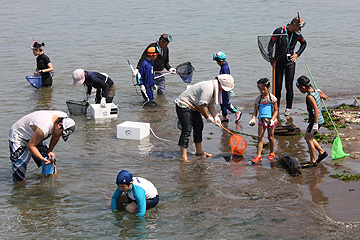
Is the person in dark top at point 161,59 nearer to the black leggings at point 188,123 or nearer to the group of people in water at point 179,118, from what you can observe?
the group of people in water at point 179,118

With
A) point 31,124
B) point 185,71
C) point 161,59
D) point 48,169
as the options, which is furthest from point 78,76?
point 31,124

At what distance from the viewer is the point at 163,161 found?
8.41 metres

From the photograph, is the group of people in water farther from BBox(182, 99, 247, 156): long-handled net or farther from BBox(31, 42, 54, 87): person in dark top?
BBox(31, 42, 54, 87): person in dark top

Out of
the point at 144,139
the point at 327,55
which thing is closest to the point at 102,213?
the point at 144,139

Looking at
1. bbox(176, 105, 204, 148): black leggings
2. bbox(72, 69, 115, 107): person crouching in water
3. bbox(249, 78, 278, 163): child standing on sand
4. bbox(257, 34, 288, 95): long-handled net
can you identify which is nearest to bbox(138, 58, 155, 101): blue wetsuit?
bbox(72, 69, 115, 107): person crouching in water

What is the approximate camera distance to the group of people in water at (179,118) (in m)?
6.31

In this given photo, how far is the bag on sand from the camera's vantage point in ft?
24.3

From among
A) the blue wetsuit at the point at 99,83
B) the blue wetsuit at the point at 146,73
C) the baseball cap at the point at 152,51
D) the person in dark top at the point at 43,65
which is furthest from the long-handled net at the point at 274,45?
the person in dark top at the point at 43,65

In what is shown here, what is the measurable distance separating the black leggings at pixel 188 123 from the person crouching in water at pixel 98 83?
3008 millimetres

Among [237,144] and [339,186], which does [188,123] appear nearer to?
[237,144]

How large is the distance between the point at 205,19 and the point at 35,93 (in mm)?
14884

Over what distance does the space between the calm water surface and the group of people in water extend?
0.29 m

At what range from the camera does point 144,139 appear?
965cm

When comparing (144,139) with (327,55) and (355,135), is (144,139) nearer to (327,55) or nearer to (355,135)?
(355,135)
